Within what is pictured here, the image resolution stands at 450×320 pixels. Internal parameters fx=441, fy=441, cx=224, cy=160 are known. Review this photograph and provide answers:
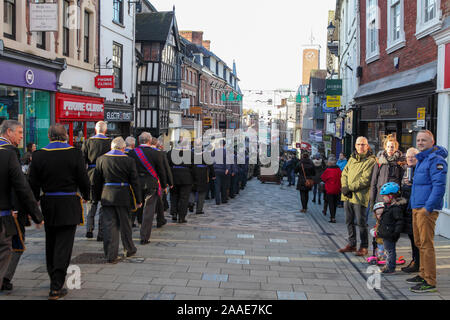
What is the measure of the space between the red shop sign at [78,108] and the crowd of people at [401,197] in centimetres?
1073

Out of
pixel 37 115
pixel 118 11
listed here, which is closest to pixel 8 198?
pixel 37 115

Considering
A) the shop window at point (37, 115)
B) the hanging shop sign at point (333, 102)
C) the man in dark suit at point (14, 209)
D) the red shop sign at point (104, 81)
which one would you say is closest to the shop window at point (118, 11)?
the red shop sign at point (104, 81)

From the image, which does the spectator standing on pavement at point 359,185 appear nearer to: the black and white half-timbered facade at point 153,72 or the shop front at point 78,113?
the shop front at point 78,113

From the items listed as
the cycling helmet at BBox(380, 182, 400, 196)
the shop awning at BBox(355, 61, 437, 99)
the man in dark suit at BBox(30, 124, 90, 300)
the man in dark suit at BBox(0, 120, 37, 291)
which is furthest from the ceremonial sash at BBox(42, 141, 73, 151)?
the shop awning at BBox(355, 61, 437, 99)

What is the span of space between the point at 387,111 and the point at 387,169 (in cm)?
746

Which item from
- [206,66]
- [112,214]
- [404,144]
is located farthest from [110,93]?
[206,66]

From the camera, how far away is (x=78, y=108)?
16078mm

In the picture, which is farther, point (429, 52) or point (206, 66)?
point (206, 66)

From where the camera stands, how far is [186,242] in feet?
26.4

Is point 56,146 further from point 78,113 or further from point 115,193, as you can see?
point 78,113

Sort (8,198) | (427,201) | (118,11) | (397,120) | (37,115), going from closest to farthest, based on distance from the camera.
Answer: (8,198)
(427,201)
(397,120)
(37,115)
(118,11)

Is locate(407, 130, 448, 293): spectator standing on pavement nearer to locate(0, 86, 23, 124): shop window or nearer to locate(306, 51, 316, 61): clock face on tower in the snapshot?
locate(0, 86, 23, 124): shop window

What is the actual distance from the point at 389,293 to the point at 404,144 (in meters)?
8.32
